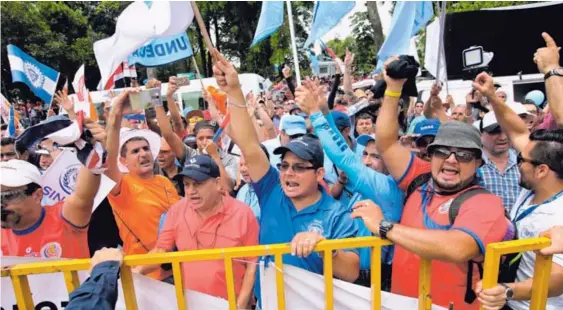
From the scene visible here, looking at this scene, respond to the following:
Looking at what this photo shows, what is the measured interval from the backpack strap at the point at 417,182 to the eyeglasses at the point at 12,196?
2.18 meters

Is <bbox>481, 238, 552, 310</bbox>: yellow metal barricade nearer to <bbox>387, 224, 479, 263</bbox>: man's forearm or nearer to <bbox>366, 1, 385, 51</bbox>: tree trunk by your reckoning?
<bbox>387, 224, 479, 263</bbox>: man's forearm

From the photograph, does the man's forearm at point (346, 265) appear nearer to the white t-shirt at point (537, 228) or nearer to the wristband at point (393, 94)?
the white t-shirt at point (537, 228)

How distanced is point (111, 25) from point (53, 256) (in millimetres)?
32142

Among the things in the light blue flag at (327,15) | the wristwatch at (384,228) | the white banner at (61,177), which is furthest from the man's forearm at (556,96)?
the light blue flag at (327,15)

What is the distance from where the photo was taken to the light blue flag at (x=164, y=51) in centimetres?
511

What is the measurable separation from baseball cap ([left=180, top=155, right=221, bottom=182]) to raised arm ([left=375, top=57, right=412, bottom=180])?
1.09 metres

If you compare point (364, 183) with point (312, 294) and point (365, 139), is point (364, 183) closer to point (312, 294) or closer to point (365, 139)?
point (312, 294)

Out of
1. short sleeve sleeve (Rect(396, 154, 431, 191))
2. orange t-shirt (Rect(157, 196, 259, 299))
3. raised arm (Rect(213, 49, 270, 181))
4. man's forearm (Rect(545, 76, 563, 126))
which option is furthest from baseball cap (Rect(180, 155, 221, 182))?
man's forearm (Rect(545, 76, 563, 126))

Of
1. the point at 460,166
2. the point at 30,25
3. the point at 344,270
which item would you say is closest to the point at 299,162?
the point at 344,270

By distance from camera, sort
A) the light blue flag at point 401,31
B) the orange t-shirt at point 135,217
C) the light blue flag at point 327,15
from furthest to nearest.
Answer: the light blue flag at point 327,15
the light blue flag at point 401,31
the orange t-shirt at point 135,217

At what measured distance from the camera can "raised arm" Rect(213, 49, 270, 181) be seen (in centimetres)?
265

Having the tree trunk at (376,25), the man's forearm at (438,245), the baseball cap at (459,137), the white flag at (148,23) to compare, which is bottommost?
the man's forearm at (438,245)

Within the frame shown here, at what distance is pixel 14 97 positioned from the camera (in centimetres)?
2503

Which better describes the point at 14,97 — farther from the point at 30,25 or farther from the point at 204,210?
the point at 204,210
